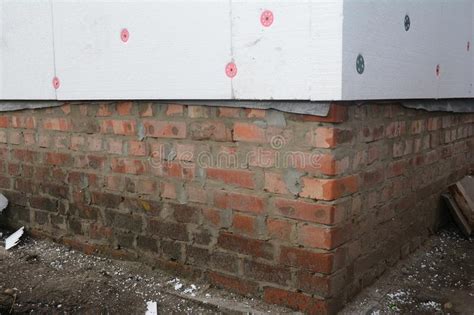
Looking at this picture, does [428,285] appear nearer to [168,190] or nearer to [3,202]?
[168,190]

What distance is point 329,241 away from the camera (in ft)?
8.03

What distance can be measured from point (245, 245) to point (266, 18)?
1.26m

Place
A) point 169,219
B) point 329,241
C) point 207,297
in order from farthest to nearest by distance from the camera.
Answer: point 169,219
point 207,297
point 329,241

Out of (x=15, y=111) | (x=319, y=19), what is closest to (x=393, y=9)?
(x=319, y=19)

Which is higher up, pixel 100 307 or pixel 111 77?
pixel 111 77

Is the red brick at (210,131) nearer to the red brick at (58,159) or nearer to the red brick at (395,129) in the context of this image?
the red brick at (395,129)

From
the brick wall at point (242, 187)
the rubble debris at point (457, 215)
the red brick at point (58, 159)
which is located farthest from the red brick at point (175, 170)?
the rubble debris at point (457, 215)

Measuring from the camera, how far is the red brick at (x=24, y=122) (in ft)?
12.4

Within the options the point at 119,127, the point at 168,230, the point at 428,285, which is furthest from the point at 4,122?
the point at 428,285

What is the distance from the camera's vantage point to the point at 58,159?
364 cm

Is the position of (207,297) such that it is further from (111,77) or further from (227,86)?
(111,77)

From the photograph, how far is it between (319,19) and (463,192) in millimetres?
2380

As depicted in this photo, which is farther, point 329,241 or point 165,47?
point 165,47

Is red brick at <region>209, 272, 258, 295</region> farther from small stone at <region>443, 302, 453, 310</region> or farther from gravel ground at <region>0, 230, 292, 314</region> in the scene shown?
small stone at <region>443, 302, 453, 310</region>
